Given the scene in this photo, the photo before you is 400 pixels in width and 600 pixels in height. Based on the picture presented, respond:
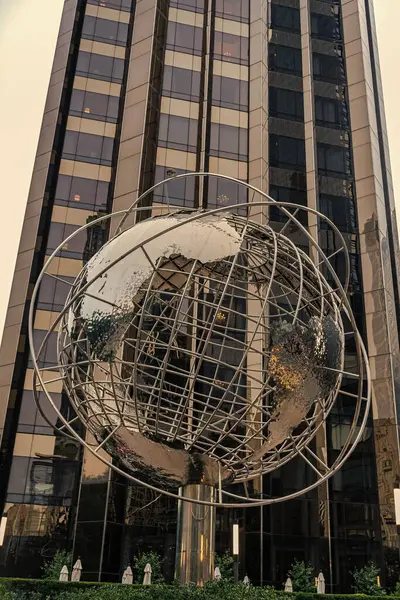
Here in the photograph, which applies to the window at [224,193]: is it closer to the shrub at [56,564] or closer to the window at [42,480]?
the window at [42,480]

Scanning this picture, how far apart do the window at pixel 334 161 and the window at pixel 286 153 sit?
105 cm

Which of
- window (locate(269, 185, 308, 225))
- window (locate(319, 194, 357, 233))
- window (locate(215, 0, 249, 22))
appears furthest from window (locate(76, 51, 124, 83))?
window (locate(319, 194, 357, 233))

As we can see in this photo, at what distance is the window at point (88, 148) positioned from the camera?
34.7m

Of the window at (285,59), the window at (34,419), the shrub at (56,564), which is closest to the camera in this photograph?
the shrub at (56,564)

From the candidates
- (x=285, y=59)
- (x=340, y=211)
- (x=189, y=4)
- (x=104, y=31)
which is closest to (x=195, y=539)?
(x=340, y=211)

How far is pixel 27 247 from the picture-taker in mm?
32938

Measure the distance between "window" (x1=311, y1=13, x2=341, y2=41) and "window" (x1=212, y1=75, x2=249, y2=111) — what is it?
21.1ft

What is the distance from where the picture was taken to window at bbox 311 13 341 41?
38.8m

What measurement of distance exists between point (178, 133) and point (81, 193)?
6789mm

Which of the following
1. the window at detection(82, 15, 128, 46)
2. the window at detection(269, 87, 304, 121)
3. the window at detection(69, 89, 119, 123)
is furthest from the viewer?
the window at detection(82, 15, 128, 46)

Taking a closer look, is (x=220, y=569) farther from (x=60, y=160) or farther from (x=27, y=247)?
(x=60, y=160)

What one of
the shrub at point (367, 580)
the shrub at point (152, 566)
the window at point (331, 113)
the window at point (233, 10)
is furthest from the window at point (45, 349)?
the window at point (233, 10)

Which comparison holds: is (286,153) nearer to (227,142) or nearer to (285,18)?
(227,142)

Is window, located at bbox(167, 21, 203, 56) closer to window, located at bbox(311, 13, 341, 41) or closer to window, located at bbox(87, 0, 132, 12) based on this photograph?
window, located at bbox(87, 0, 132, 12)
